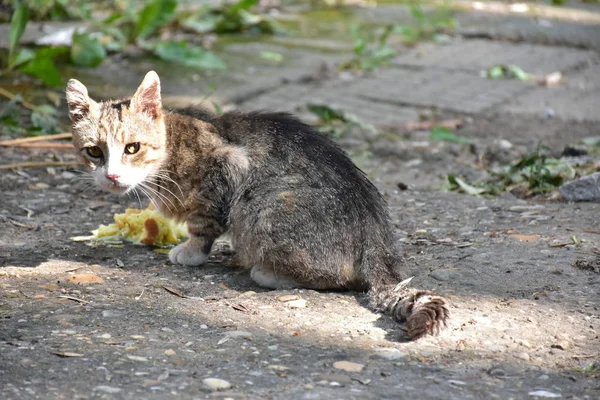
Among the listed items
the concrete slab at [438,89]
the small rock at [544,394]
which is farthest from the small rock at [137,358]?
the concrete slab at [438,89]

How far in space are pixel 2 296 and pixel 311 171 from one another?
1570mm

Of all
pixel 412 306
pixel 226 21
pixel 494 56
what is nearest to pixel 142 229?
pixel 412 306

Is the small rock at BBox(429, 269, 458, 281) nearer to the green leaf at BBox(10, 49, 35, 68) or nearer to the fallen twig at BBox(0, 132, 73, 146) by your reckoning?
the fallen twig at BBox(0, 132, 73, 146)

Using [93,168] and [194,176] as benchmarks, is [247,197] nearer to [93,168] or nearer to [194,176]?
[194,176]

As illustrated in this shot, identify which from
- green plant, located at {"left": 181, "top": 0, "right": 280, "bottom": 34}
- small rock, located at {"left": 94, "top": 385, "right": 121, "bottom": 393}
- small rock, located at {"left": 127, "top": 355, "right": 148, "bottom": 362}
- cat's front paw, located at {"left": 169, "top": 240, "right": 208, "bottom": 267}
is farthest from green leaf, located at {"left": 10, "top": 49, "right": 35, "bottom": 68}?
small rock, located at {"left": 94, "top": 385, "right": 121, "bottom": 393}

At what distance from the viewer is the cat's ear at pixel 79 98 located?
4395mm

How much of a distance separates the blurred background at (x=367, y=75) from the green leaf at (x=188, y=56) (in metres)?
0.01

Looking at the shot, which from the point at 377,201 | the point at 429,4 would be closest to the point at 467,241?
the point at 377,201

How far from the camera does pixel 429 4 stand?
39.9 feet

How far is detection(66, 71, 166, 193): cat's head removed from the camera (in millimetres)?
4293

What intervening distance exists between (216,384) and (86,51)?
525cm

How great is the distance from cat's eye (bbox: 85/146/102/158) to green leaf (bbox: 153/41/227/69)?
3.89 meters

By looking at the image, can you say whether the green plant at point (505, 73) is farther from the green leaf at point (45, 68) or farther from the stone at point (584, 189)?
the green leaf at point (45, 68)

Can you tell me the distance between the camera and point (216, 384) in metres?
2.99
